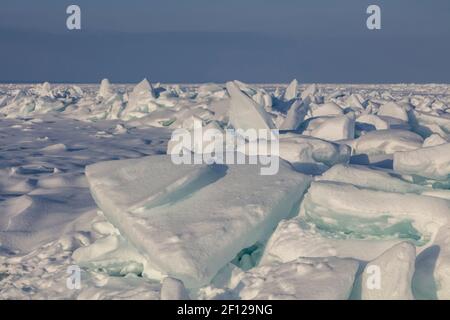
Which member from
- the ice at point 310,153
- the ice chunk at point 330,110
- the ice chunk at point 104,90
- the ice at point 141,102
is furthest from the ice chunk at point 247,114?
the ice chunk at point 104,90

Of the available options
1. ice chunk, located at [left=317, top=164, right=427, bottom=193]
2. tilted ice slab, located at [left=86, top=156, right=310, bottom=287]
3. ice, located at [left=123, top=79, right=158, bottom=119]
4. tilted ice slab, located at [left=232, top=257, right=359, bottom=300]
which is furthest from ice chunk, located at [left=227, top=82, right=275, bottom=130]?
ice, located at [left=123, top=79, right=158, bottom=119]

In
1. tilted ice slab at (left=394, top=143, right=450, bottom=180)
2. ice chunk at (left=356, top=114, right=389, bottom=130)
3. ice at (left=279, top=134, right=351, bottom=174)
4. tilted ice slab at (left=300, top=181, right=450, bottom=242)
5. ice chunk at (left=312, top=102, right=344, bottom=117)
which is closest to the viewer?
tilted ice slab at (left=300, top=181, right=450, bottom=242)

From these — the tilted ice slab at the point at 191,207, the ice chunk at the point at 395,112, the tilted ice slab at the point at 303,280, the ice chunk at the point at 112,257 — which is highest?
the ice chunk at the point at 395,112

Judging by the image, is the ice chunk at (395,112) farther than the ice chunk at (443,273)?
Yes

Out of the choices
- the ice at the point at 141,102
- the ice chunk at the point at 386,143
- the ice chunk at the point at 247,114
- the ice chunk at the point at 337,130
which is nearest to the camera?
the ice chunk at the point at 386,143

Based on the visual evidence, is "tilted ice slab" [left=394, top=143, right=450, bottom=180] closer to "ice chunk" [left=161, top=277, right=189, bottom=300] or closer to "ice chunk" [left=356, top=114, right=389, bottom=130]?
"ice chunk" [left=161, top=277, right=189, bottom=300]

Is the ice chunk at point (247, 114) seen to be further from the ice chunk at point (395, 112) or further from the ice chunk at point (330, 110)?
the ice chunk at point (330, 110)
